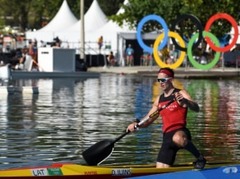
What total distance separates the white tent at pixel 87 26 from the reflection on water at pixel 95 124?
2737 centimetres

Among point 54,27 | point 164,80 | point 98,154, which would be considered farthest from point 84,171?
point 54,27

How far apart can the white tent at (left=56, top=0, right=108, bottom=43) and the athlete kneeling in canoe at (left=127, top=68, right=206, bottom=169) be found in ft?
173

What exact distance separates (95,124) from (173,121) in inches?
410

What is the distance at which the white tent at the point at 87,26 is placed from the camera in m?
66.1

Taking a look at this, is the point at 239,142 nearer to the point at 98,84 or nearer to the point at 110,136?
the point at 110,136

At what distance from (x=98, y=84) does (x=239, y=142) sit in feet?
76.9

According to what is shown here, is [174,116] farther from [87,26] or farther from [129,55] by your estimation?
[87,26]

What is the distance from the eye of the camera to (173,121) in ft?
41.6

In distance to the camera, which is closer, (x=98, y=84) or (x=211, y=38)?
(x=98, y=84)

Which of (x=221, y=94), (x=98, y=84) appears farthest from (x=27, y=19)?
(x=221, y=94)

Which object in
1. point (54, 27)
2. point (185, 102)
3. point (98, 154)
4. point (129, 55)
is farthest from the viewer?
point (54, 27)

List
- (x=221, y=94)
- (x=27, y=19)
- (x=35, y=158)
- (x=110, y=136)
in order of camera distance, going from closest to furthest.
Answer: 1. (x=35, y=158)
2. (x=110, y=136)
3. (x=221, y=94)
4. (x=27, y=19)

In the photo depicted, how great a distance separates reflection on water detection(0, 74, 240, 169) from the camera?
17.3 meters

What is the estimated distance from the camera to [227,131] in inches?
844
